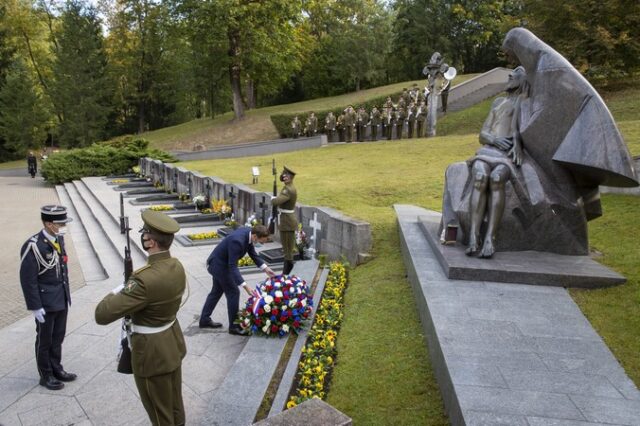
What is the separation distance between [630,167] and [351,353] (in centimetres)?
412

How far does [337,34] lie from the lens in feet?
161

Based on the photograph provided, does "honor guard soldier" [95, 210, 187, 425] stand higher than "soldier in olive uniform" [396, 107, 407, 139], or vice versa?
"soldier in olive uniform" [396, 107, 407, 139]

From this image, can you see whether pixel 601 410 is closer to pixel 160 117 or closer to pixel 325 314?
pixel 325 314

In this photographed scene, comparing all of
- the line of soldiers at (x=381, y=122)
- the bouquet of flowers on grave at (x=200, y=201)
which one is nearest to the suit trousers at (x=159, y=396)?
the bouquet of flowers on grave at (x=200, y=201)

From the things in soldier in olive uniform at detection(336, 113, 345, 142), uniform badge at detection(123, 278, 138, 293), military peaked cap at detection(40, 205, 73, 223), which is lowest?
uniform badge at detection(123, 278, 138, 293)

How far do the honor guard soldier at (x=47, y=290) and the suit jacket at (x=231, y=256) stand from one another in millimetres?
1780

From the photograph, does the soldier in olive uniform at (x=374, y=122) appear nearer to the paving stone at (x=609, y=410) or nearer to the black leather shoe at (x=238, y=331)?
the black leather shoe at (x=238, y=331)

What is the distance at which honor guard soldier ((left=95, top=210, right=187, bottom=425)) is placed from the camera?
141 inches

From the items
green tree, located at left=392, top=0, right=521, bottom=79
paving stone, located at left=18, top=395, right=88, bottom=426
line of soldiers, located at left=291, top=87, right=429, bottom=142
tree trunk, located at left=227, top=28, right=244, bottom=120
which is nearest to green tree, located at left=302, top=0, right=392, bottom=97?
green tree, located at left=392, top=0, right=521, bottom=79

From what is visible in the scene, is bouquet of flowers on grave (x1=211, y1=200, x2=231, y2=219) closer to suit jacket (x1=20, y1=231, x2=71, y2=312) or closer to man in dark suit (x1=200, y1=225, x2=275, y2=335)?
man in dark suit (x1=200, y1=225, x2=275, y2=335)

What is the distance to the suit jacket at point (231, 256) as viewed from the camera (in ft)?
20.7

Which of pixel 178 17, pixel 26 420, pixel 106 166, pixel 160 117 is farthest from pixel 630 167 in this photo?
pixel 160 117

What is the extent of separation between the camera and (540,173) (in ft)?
23.2

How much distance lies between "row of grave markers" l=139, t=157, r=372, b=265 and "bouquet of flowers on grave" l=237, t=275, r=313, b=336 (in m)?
2.66
